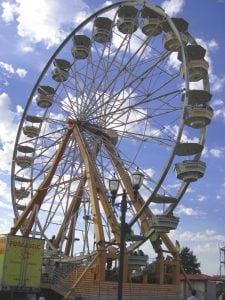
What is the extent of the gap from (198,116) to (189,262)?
60836 mm

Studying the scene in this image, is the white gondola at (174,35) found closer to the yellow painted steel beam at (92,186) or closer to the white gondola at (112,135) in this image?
the white gondola at (112,135)

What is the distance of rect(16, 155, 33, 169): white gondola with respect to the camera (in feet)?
142

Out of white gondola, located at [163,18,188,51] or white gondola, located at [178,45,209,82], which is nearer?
white gondola, located at [178,45,209,82]

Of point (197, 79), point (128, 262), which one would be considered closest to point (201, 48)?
Answer: point (197, 79)

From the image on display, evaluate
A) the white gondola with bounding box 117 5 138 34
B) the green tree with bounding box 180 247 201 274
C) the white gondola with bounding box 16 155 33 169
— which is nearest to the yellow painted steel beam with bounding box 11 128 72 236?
the white gondola with bounding box 16 155 33 169

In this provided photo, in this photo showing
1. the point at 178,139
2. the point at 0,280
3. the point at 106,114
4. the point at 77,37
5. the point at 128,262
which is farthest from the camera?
the point at 77,37

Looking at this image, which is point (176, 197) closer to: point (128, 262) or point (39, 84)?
point (128, 262)

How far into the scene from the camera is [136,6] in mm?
37125

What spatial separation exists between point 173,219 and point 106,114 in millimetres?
8990

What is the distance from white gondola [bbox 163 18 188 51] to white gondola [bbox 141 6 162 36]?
0.87m

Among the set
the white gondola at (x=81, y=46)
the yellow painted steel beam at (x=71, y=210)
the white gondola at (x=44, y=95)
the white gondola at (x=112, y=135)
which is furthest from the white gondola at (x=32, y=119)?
the white gondola at (x=112, y=135)

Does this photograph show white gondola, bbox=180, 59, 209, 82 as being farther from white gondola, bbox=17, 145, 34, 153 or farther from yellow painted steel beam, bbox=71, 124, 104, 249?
white gondola, bbox=17, 145, 34, 153

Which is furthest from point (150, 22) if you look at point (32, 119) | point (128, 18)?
point (32, 119)

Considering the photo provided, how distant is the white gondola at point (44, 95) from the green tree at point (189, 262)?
51.1 m
